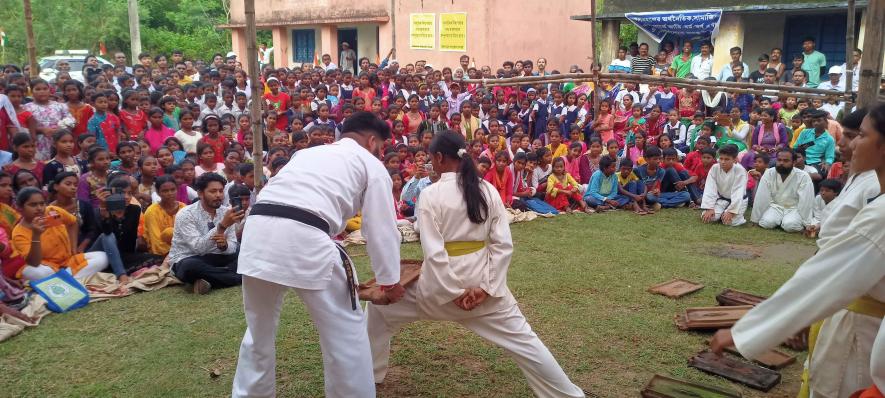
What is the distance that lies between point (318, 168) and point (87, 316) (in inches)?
108

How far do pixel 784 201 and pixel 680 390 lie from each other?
5.13 meters

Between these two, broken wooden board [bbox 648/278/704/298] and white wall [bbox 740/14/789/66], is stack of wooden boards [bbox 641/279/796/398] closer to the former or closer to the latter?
broken wooden board [bbox 648/278/704/298]

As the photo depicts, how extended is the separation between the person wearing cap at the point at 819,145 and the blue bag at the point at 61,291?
332 inches

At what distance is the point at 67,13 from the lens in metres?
24.5

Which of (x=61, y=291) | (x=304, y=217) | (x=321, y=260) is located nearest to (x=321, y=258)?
(x=321, y=260)

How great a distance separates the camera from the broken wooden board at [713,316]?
447 cm

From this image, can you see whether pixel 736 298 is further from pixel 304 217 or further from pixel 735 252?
pixel 304 217

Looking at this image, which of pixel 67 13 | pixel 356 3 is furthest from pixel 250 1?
pixel 67 13

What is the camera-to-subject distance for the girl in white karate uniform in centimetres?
338

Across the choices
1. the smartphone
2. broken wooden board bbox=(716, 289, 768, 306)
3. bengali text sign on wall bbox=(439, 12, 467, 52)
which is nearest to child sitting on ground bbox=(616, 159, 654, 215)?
broken wooden board bbox=(716, 289, 768, 306)

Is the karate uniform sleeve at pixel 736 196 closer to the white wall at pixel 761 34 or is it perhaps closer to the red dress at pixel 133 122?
the red dress at pixel 133 122

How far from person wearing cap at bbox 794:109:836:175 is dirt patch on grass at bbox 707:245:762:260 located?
269cm

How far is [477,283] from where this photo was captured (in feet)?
11.2

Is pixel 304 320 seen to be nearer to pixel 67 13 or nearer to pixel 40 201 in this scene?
pixel 40 201
